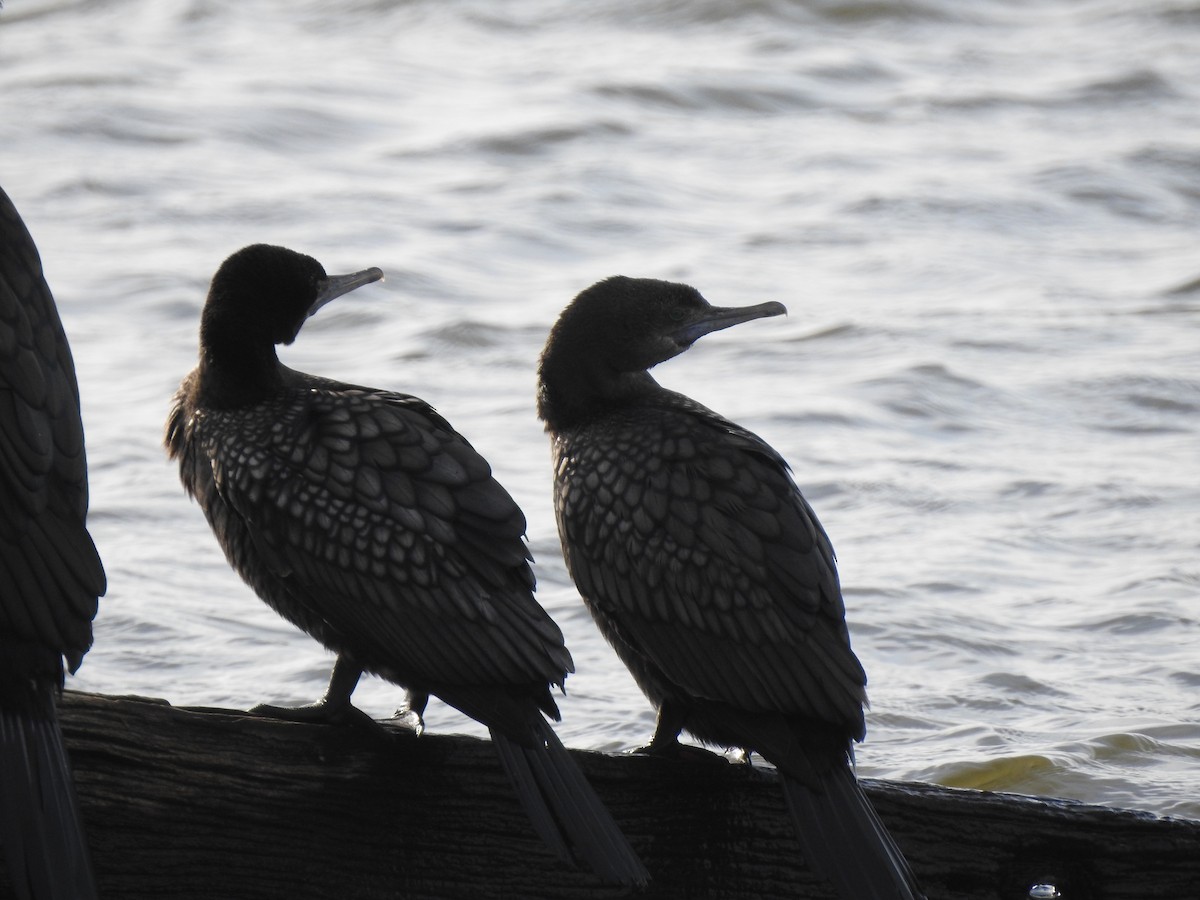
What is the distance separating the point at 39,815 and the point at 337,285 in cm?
163

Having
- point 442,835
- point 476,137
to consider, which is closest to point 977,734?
point 442,835

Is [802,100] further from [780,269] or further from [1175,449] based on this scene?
[1175,449]

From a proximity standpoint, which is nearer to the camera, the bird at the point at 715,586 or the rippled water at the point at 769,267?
the bird at the point at 715,586

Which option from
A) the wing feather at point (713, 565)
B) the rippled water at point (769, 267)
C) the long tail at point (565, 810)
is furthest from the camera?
the rippled water at point (769, 267)

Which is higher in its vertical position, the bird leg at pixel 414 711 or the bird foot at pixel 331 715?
the bird foot at pixel 331 715

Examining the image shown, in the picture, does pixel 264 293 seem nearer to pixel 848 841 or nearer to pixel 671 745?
pixel 671 745

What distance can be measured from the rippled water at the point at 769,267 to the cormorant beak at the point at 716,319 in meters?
2.04

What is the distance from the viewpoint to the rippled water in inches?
278

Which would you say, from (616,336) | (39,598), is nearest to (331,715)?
(39,598)

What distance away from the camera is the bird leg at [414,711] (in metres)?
4.01

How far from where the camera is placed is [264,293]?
431cm

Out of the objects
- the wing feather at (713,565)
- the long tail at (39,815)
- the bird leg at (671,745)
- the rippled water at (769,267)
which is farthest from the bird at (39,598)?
the rippled water at (769,267)

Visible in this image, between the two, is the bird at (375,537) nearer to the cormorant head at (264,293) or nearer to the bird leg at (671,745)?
the cormorant head at (264,293)

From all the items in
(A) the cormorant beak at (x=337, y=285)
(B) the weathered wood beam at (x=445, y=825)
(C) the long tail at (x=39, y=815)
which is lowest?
(B) the weathered wood beam at (x=445, y=825)
